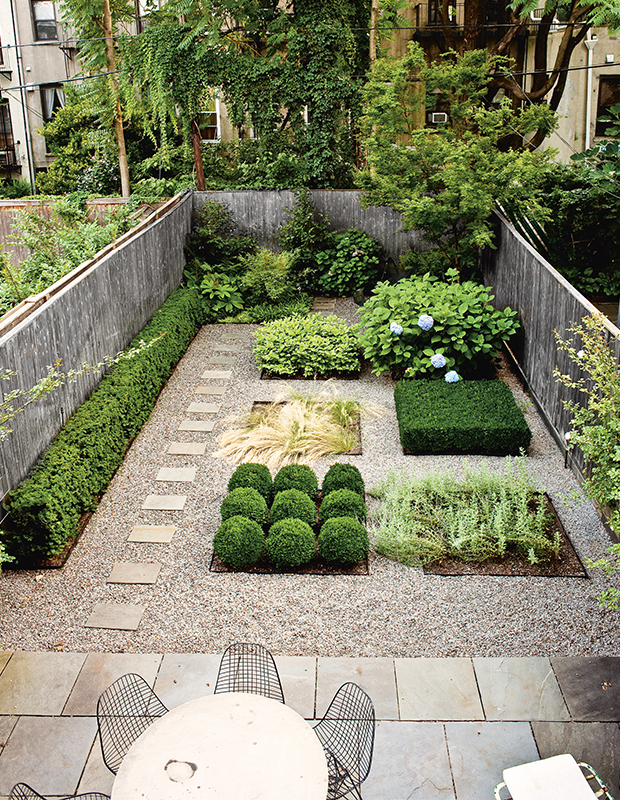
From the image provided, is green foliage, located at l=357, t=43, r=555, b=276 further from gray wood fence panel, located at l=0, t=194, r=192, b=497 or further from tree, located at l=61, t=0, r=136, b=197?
tree, located at l=61, t=0, r=136, b=197

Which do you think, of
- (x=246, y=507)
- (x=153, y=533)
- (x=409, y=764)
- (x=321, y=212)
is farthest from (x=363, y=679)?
(x=321, y=212)

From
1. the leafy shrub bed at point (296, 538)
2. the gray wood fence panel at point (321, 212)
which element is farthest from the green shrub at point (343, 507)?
the gray wood fence panel at point (321, 212)

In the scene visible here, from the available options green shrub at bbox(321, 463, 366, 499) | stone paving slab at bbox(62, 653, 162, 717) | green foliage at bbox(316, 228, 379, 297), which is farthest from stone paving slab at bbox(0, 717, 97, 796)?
green foliage at bbox(316, 228, 379, 297)

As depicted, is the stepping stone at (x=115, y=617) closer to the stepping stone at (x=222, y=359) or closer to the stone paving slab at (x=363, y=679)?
the stone paving slab at (x=363, y=679)

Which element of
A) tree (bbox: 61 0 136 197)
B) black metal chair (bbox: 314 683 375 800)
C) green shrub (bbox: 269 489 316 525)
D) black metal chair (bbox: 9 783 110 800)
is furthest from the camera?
tree (bbox: 61 0 136 197)

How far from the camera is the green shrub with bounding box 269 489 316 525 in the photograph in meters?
5.85

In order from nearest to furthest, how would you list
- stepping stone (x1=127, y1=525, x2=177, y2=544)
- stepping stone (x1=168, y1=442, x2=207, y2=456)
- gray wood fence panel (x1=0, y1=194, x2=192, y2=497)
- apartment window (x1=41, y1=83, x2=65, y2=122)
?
1. gray wood fence panel (x1=0, y1=194, x2=192, y2=497)
2. stepping stone (x1=127, y1=525, x2=177, y2=544)
3. stepping stone (x1=168, y1=442, x2=207, y2=456)
4. apartment window (x1=41, y1=83, x2=65, y2=122)

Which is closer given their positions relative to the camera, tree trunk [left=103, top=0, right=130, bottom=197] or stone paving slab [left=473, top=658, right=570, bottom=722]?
stone paving slab [left=473, top=658, right=570, bottom=722]

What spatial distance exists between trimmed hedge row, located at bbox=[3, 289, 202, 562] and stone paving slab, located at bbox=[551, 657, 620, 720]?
3905mm

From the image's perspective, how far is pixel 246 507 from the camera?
5.85 meters

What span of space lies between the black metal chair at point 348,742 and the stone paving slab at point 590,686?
1366mm

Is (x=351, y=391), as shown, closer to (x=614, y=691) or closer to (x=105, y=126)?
(x=614, y=691)

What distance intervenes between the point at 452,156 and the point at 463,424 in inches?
177

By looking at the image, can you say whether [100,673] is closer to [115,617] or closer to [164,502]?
[115,617]
